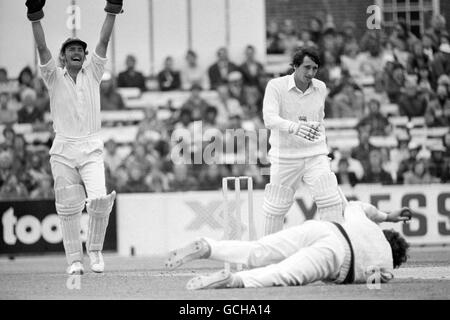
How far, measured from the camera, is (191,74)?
21719mm

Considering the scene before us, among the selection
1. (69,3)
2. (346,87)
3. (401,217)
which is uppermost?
(69,3)

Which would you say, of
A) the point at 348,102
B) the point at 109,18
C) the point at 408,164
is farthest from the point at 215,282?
the point at 348,102

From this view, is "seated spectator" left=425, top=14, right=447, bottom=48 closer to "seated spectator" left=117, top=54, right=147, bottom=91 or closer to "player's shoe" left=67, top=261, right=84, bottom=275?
"seated spectator" left=117, top=54, right=147, bottom=91

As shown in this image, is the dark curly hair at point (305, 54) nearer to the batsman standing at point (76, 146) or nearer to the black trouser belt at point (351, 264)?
the batsman standing at point (76, 146)

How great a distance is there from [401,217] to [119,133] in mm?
12244

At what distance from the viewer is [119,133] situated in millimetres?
21203

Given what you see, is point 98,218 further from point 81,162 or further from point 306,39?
point 306,39

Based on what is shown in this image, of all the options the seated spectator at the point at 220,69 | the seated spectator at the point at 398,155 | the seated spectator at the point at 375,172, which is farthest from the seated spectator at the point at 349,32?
the seated spectator at the point at 375,172

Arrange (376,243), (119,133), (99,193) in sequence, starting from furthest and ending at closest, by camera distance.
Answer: (119,133), (99,193), (376,243)

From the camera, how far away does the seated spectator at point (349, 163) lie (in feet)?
61.5

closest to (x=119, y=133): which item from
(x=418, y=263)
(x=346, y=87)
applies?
(x=346, y=87)

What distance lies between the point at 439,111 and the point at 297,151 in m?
9.54

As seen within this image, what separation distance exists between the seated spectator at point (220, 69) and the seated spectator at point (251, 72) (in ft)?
0.67
